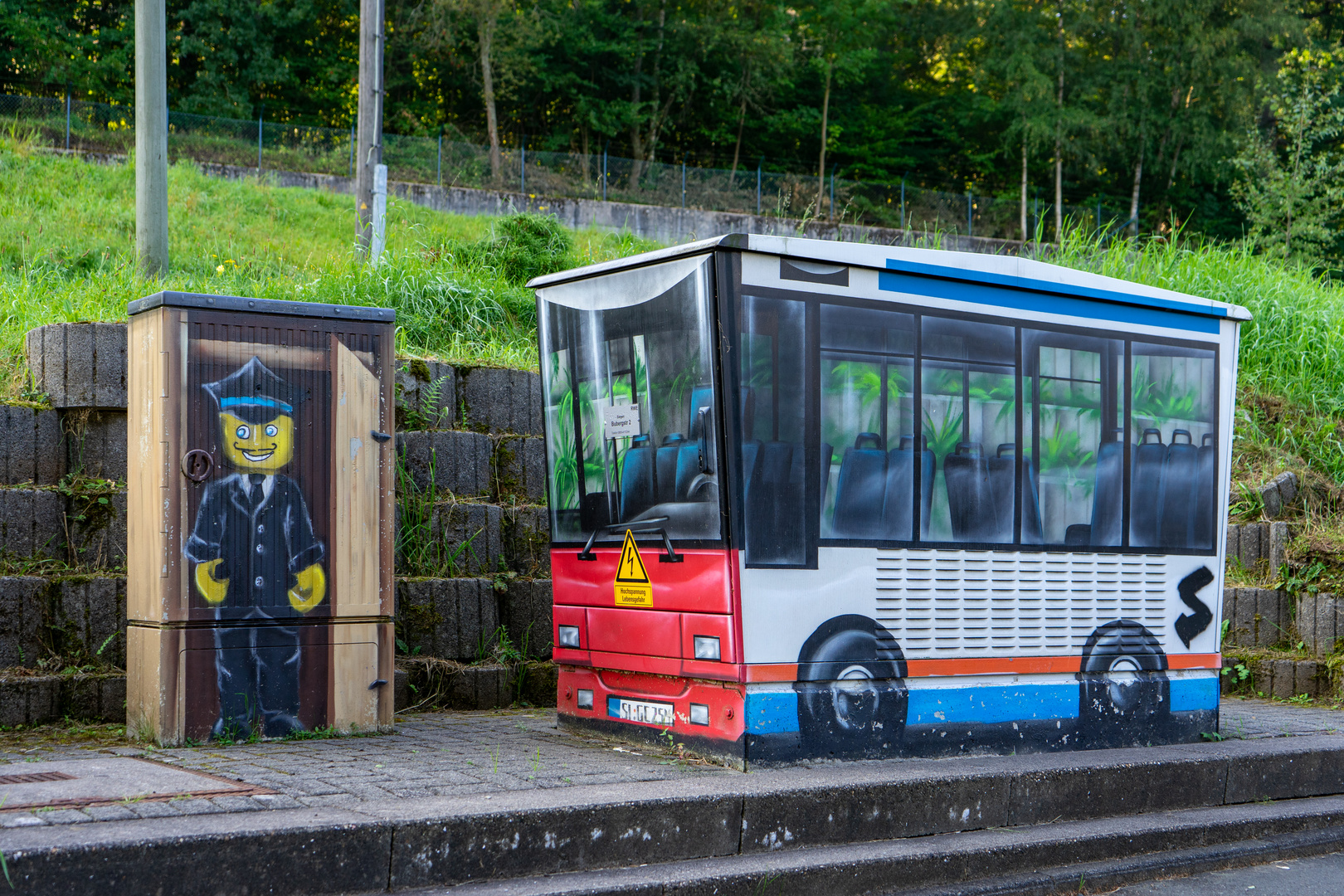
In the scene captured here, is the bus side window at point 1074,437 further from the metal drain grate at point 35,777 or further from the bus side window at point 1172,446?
the metal drain grate at point 35,777

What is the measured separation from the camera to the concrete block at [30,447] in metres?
6.58

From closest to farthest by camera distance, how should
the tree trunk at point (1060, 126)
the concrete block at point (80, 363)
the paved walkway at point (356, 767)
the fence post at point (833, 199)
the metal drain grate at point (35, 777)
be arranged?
the paved walkway at point (356, 767)
the metal drain grate at point (35, 777)
the concrete block at point (80, 363)
the fence post at point (833, 199)
the tree trunk at point (1060, 126)

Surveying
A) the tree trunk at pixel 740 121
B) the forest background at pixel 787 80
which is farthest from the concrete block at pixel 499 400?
the tree trunk at pixel 740 121

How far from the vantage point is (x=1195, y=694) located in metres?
7.28

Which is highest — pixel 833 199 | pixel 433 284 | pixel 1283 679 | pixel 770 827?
pixel 833 199

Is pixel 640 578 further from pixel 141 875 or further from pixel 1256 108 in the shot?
pixel 1256 108

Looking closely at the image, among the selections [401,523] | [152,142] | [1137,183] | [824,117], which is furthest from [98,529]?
[1137,183]

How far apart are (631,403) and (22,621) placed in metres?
3.42

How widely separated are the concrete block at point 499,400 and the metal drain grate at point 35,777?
4059 mm

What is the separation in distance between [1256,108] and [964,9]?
9.51 m

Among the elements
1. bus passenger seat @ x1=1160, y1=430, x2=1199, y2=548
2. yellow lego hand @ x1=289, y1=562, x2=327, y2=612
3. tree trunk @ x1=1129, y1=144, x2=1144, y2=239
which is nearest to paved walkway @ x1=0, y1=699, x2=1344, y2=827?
yellow lego hand @ x1=289, y1=562, x2=327, y2=612

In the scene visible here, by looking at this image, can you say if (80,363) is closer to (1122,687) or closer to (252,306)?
(252,306)

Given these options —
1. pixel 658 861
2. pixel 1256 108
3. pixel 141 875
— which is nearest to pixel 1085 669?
pixel 658 861

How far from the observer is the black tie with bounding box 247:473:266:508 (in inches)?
239
